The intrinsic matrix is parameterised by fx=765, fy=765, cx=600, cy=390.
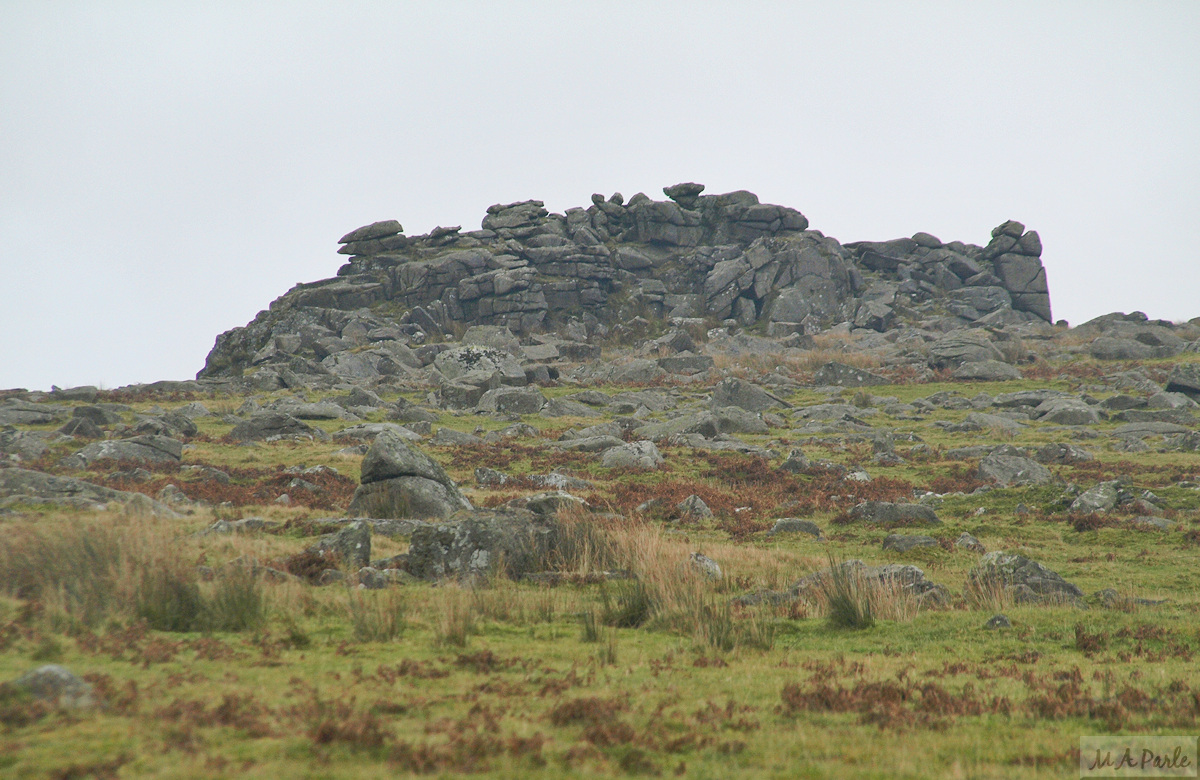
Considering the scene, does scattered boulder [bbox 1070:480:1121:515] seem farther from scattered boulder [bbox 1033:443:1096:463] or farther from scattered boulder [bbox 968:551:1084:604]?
scattered boulder [bbox 968:551:1084:604]

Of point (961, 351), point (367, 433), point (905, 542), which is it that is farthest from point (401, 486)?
point (961, 351)

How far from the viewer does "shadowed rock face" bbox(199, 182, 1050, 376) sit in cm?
10375

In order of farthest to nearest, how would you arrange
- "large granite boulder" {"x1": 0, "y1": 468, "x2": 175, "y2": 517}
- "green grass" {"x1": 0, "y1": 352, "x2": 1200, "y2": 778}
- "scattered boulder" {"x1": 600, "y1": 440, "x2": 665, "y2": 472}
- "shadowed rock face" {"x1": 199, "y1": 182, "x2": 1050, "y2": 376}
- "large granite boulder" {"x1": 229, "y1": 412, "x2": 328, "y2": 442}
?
"shadowed rock face" {"x1": 199, "y1": 182, "x2": 1050, "y2": 376} < "large granite boulder" {"x1": 229, "y1": 412, "x2": 328, "y2": 442} < "scattered boulder" {"x1": 600, "y1": 440, "x2": 665, "y2": 472} < "large granite boulder" {"x1": 0, "y1": 468, "x2": 175, "y2": 517} < "green grass" {"x1": 0, "y1": 352, "x2": 1200, "y2": 778}

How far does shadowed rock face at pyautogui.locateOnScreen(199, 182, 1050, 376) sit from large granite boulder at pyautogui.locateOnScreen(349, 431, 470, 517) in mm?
72182

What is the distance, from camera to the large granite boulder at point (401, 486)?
21.3m

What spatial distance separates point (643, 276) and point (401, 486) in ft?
331

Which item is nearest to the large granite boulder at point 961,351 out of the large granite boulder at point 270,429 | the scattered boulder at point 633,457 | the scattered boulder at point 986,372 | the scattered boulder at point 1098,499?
the scattered boulder at point 986,372

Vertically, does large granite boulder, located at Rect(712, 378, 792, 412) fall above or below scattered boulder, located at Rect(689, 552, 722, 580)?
above

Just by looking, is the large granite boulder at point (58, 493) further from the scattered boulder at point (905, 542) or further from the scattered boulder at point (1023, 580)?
the scattered boulder at point (1023, 580)

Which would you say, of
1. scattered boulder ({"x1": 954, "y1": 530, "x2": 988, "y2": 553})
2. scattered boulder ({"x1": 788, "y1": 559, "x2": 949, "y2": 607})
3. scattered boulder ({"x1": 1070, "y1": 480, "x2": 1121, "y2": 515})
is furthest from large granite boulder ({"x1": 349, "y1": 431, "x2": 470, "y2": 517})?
scattered boulder ({"x1": 1070, "y1": 480, "x2": 1121, "y2": 515})

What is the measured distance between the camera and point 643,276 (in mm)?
119562

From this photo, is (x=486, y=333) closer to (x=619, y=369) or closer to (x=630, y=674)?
(x=619, y=369)

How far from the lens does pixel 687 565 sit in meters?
14.4

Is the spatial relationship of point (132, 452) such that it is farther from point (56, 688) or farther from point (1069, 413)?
point (1069, 413)
